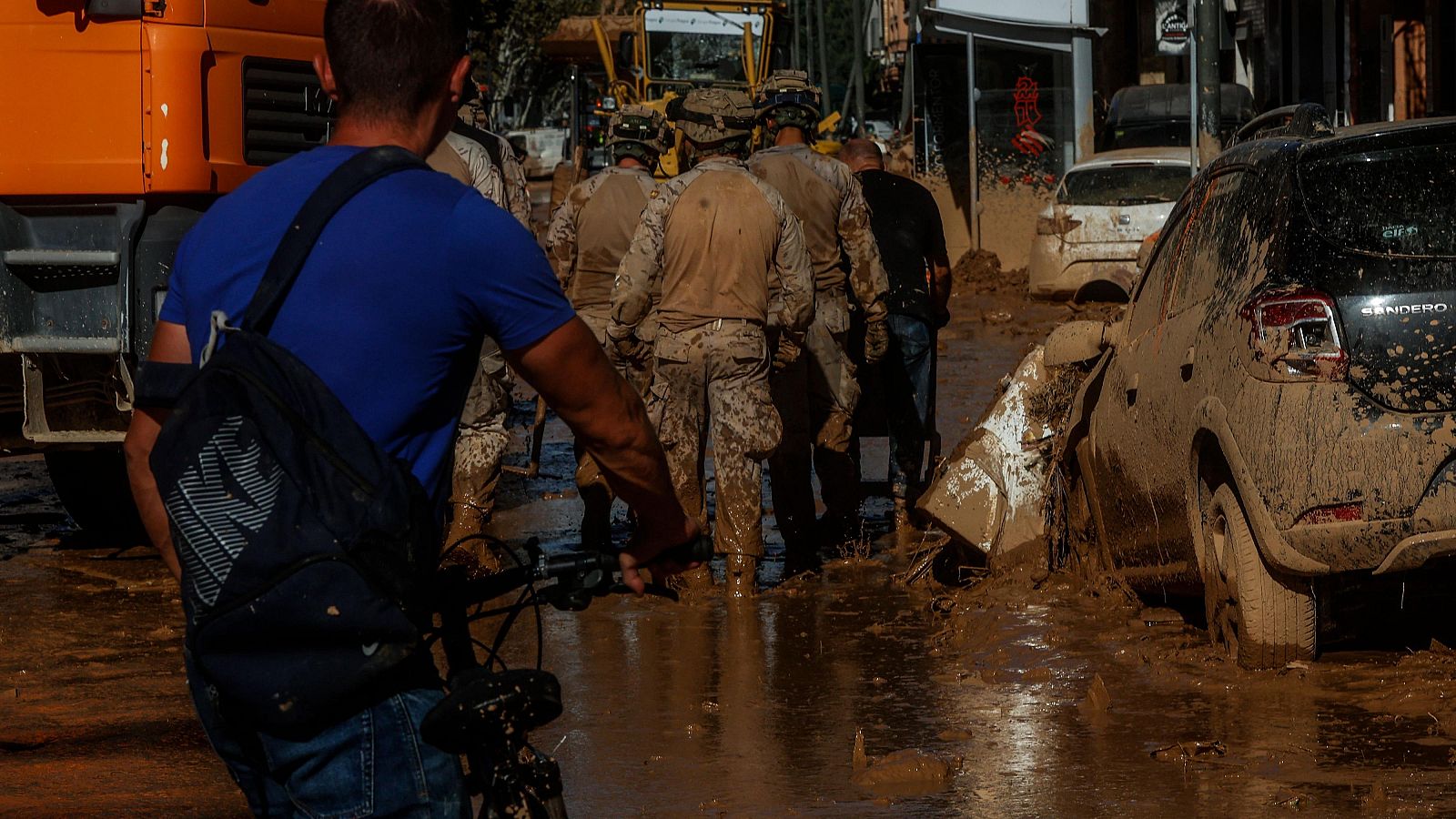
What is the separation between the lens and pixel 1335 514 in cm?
552

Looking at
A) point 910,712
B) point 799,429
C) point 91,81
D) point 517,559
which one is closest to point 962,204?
point 799,429

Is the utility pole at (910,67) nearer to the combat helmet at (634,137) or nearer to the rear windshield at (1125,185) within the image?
the rear windshield at (1125,185)

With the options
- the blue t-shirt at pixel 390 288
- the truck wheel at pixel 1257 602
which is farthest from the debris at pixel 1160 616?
the blue t-shirt at pixel 390 288

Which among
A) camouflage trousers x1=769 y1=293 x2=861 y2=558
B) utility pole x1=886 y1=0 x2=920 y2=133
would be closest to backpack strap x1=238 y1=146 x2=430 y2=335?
camouflage trousers x1=769 y1=293 x2=861 y2=558

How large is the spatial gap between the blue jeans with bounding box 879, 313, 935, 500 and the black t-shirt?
9 cm

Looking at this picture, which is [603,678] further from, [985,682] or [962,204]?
[962,204]

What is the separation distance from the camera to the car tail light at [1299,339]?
5535 millimetres

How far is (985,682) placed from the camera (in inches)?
251

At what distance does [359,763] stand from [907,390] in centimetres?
783

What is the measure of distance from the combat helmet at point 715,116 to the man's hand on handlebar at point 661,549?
5.43m

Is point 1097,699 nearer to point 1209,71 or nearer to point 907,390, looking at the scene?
point 907,390

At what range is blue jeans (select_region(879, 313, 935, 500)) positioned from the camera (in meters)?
10.3

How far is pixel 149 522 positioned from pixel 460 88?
82cm

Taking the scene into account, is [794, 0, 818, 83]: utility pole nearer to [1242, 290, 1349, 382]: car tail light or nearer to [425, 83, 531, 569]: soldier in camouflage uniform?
[425, 83, 531, 569]: soldier in camouflage uniform
